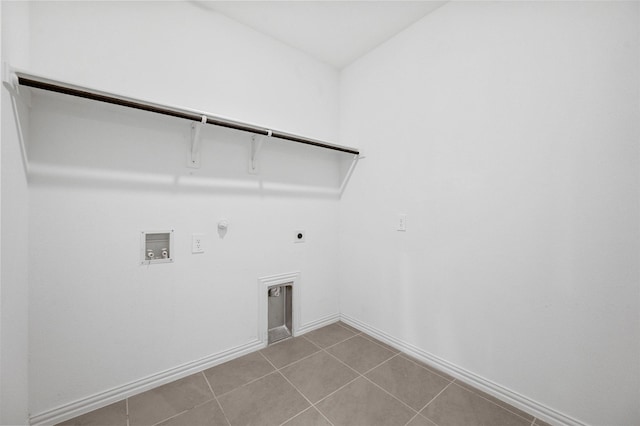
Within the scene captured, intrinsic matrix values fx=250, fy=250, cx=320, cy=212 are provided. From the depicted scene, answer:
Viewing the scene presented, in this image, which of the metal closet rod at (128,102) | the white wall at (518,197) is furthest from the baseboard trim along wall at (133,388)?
the metal closet rod at (128,102)

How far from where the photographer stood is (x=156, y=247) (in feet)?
5.15

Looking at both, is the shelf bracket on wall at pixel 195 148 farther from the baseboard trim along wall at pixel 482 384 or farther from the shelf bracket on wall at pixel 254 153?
the baseboard trim along wall at pixel 482 384

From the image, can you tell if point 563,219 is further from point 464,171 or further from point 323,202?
point 323,202

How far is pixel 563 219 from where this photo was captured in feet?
4.19

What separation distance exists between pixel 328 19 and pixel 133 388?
2.78 metres

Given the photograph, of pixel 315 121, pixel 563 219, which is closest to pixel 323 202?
pixel 315 121

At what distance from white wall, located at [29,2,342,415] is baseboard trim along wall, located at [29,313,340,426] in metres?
0.04

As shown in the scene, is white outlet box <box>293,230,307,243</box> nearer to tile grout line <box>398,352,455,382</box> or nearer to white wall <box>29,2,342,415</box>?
white wall <box>29,2,342,415</box>

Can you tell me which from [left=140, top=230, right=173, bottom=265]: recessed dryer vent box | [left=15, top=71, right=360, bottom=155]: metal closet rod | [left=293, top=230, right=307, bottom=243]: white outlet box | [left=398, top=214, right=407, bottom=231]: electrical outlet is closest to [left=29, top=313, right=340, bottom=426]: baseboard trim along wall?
[left=140, top=230, right=173, bottom=265]: recessed dryer vent box

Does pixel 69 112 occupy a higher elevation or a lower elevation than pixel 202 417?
higher

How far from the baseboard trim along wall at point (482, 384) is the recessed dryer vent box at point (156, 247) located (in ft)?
5.74

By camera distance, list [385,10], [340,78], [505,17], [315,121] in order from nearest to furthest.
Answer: [505,17]
[385,10]
[315,121]
[340,78]

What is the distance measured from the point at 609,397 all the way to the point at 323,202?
206 cm

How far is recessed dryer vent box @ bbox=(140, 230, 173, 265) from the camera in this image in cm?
152
